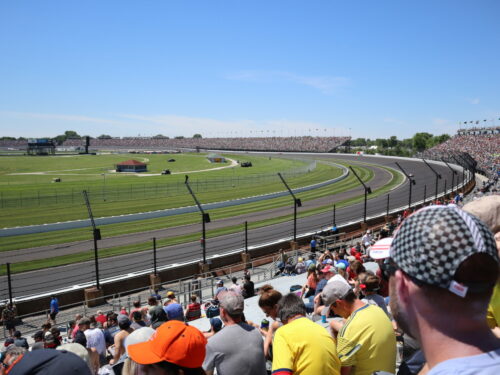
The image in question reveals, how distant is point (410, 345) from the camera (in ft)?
13.6

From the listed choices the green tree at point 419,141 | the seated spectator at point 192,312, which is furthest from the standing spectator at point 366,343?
the green tree at point 419,141

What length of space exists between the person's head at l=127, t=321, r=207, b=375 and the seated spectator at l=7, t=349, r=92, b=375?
0.33m

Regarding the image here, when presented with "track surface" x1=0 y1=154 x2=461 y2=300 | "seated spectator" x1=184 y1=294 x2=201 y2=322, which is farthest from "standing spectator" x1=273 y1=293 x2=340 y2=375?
"track surface" x1=0 y1=154 x2=461 y2=300

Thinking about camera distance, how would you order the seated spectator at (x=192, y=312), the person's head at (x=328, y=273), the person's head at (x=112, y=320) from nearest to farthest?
the person's head at (x=328, y=273), the person's head at (x=112, y=320), the seated spectator at (x=192, y=312)

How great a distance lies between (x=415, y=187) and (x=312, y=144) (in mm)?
102795

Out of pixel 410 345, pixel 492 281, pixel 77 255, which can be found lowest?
pixel 77 255

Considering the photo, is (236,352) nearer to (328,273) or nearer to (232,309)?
(232,309)

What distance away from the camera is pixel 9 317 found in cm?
1404

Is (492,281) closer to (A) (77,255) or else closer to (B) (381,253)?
(B) (381,253)

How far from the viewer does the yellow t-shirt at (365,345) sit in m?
3.53

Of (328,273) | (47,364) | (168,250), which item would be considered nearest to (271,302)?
(47,364)

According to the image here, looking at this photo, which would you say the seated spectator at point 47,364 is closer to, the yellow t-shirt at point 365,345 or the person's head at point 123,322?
the yellow t-shirt at point 365,345

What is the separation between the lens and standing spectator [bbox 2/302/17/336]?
13500 mm

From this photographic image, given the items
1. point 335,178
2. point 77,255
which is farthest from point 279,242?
point 335,178
